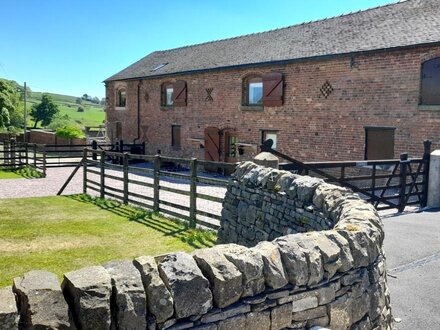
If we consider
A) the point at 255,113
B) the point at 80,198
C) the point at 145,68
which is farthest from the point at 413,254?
the point at 145,68

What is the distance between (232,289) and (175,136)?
2187cm

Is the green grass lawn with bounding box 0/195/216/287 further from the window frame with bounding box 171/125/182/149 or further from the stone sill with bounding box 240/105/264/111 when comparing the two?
the window frame with bounding box 171/125/182/149

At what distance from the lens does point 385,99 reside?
14.3 m

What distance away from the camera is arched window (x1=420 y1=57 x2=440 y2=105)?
43.0ft

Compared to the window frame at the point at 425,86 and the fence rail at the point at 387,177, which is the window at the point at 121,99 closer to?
the window frame at the point at 425,86

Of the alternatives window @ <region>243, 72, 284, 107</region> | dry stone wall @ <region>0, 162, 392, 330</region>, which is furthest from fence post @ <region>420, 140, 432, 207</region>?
window @ <region>243, 72, 284, 107</region>

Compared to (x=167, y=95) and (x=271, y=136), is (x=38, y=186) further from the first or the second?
(x=167, y=95)

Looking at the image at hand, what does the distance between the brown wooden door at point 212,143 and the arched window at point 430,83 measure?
10.1m

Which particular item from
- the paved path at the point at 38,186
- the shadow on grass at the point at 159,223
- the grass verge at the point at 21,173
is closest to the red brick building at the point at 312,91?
the paved path at the point at 38,186

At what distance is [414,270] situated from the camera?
5805mm

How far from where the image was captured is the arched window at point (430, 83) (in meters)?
13.1

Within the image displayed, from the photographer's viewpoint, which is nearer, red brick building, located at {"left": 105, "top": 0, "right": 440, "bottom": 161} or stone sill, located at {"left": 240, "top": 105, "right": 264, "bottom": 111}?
red brick building, located at {"left": 105, "top": 0, "right": 440, "bottom": 161}

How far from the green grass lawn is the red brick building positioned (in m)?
8.67

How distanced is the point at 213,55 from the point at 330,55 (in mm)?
9135
